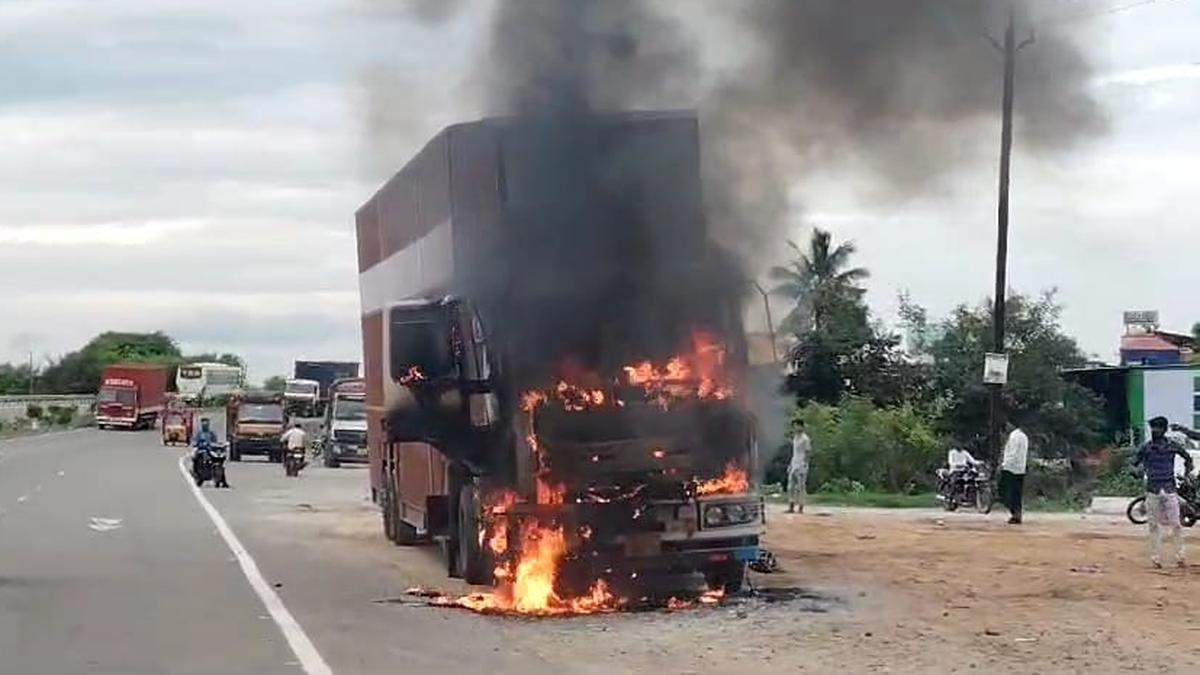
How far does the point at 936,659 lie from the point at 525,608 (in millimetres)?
3815

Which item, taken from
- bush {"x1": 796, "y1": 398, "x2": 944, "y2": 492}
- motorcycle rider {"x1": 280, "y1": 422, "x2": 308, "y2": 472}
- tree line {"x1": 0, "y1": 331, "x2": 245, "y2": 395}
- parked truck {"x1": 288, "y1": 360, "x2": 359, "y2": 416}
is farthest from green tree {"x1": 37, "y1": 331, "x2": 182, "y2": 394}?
bush {"x1": 796, "y1": 398, "x2": 944, "y2": 492}

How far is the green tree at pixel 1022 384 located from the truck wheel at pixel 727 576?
22.5m

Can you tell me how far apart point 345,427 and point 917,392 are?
59.0 ft

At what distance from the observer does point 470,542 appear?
14953 mm

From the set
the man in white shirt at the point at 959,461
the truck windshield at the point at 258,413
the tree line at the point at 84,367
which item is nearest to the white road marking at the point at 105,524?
the man in white shirt at the point at 959,461

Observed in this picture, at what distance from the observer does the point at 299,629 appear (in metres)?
12.8

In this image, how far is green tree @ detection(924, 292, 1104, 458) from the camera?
3625 centimetres

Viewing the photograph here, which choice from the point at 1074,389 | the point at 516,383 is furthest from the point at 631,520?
the point at 1074,389

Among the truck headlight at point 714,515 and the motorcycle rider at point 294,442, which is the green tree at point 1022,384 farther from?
the truck headlight at point 714,515

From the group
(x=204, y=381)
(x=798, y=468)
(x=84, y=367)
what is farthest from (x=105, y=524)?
(x=84, y=367)

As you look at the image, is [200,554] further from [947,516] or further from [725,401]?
[947,516]

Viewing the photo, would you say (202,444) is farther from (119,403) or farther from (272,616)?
(119,403)

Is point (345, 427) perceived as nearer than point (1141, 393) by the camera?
No

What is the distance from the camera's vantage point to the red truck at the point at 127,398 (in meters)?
82.7
